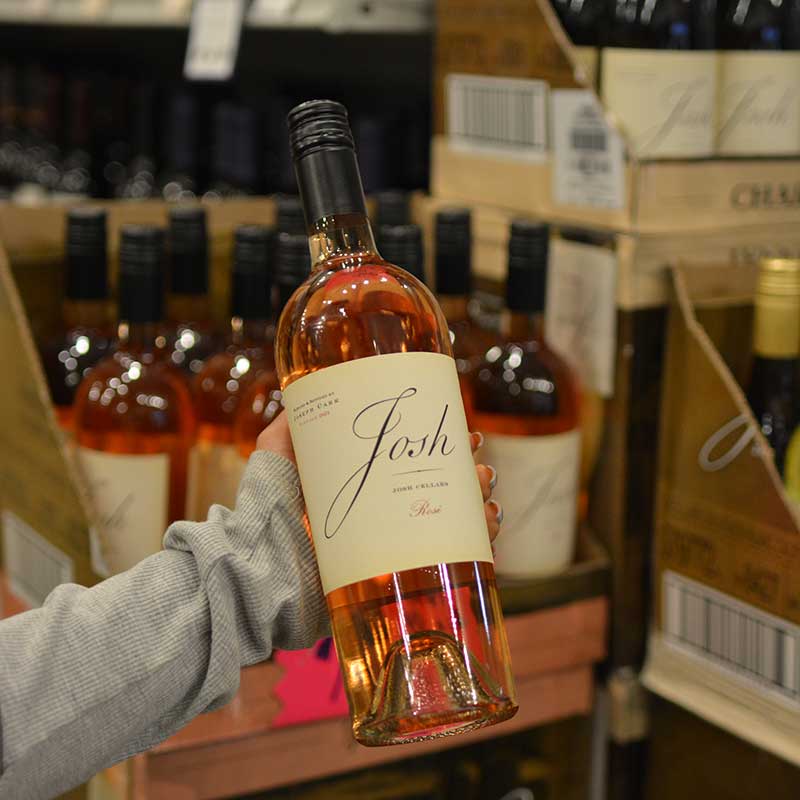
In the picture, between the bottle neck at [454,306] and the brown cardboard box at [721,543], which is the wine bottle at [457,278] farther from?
the brown cardboard box at [721,543]

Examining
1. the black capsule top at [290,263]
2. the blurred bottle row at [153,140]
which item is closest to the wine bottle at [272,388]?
the black capsule top at [290,263]

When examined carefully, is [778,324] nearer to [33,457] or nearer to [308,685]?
[308,685]

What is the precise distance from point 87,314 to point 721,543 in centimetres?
64

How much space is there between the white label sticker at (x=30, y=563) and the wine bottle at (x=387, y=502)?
0.48 metres

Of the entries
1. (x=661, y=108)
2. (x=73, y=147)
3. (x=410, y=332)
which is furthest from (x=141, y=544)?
(x=73, y=147)

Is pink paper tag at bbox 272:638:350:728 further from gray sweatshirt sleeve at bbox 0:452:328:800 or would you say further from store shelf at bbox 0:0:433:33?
store shelf at bbox 0:0:433:33

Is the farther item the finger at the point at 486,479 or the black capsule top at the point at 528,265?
the black capsule top at the point at 528,265

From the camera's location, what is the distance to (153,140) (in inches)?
90.0

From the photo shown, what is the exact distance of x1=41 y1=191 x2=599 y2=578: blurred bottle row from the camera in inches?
40.5

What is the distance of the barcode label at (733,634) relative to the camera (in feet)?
3.12

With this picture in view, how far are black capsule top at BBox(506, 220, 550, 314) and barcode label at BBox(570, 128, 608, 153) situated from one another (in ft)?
0.32

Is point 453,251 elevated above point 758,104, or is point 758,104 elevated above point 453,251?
point 758,104

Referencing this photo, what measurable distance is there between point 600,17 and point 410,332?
70cm

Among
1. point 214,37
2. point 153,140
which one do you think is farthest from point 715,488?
point 153,140
